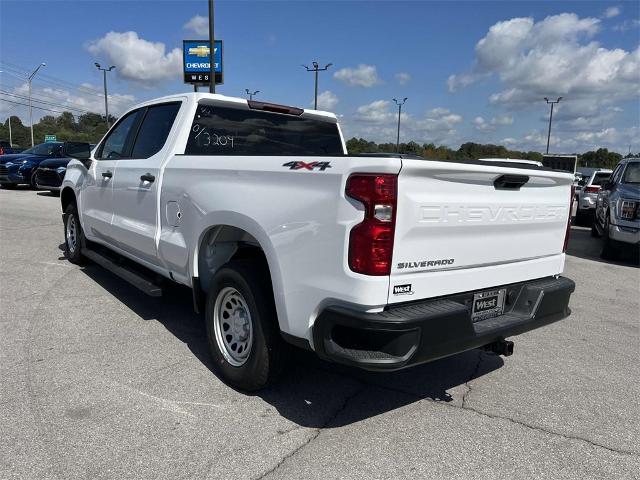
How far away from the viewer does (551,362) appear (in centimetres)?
430

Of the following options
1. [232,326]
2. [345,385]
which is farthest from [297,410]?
[232,326]

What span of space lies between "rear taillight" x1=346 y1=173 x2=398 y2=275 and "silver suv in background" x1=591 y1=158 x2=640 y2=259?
8.06 meters

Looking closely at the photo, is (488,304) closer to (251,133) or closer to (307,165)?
(307,165)

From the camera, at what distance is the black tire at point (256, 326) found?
3215mm

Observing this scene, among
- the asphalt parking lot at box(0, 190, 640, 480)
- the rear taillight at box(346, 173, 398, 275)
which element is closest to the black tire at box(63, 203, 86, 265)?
the asphalt parking lot at box(0, 190, 640, 480)

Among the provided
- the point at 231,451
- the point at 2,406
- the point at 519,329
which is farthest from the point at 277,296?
the point at 2,406

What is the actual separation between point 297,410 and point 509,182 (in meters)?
1.98

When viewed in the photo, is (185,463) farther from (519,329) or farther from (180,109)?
(180,109)

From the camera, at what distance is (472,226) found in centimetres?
298

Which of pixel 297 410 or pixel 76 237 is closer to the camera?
pixel 297 410

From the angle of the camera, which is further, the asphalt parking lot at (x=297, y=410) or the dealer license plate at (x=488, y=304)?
the dealer license plate at (x=488, y=304)

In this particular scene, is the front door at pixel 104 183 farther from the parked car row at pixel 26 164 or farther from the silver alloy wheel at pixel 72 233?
the parked car row at pixel 26 164

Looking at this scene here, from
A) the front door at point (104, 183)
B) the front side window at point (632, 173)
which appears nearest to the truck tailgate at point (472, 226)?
the front door at point (104, 183)

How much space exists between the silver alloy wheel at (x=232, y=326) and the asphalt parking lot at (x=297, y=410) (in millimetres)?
249
